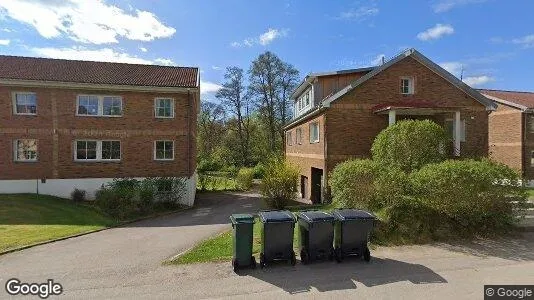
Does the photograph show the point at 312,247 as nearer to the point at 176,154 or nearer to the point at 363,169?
the point at 363,169

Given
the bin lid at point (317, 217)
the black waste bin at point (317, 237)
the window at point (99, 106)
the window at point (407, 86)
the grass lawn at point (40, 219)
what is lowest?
the grass lawn at point (40, 219)

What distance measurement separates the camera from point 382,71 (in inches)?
662

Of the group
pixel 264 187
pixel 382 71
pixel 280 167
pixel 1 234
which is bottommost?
pixel 1 234

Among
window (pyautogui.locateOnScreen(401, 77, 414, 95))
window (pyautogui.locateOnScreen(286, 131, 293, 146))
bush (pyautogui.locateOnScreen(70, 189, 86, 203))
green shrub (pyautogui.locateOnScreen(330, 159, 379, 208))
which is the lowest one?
bush (pyautogui.locateOnScreen(70, 189, 86, 203))

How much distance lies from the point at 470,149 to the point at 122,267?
1790cm

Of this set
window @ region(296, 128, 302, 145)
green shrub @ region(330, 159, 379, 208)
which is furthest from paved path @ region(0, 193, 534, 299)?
window @ region(296, 128, 302, 145)

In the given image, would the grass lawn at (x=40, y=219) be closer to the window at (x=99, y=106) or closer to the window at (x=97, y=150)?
the window at (x=97, y=150)

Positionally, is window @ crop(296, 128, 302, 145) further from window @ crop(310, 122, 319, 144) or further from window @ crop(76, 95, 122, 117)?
window @ crop(76, 95, 122, 117)

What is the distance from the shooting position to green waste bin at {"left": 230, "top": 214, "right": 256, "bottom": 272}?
23.2 ft

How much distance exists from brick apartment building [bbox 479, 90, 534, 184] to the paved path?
17904mm

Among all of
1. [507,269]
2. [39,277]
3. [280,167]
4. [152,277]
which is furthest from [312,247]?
[280,167]

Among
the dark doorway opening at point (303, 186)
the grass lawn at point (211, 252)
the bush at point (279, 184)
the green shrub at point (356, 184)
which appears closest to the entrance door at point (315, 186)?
the dark doorway opening at point (303, 186)

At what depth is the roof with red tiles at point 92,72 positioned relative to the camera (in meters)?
18.4

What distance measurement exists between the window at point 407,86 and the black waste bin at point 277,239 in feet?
42.4
